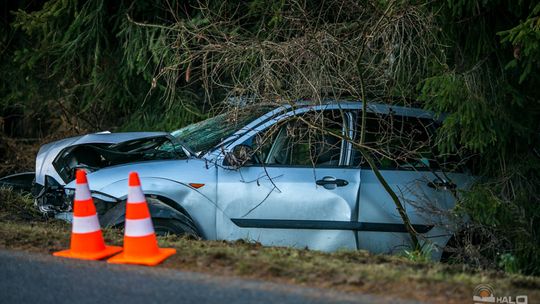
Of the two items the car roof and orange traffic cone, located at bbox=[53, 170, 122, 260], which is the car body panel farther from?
orange traffic cone, located at bbox=[53, 170, 122, 260]

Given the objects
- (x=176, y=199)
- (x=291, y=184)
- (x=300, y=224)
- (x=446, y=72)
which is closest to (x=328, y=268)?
(x=300, y=224)

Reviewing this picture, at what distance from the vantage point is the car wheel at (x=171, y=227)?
22.2ft

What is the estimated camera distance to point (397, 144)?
24.0ft

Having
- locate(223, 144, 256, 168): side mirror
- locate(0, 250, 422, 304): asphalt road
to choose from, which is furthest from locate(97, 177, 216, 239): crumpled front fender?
locate(0, 250, 422, 304): asphalt road

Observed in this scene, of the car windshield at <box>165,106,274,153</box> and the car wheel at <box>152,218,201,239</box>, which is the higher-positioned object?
the car windshield at <box>165,106,274,153</box>

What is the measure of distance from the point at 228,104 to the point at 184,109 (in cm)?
327

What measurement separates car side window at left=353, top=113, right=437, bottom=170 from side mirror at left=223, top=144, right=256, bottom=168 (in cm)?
106

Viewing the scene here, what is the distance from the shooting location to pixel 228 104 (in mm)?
7484

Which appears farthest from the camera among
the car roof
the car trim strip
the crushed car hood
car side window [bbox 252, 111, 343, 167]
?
the crushed car hood

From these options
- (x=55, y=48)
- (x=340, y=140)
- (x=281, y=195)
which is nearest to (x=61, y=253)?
(x=281, y=195)

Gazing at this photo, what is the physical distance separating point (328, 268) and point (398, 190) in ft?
7.13

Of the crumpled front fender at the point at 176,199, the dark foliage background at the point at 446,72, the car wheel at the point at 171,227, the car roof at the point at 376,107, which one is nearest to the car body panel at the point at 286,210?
the crumpled front fender at the point at 176,199

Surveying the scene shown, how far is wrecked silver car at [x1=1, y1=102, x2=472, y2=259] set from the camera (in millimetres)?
6887

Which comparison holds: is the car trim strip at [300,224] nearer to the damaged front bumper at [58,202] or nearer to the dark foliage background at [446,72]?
the dark foliage background at [446,72]
